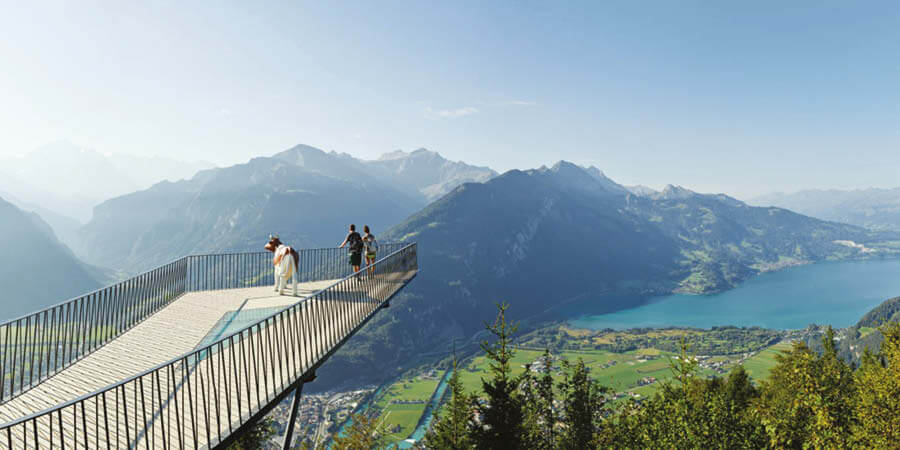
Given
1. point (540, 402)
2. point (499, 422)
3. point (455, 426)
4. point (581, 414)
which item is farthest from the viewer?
point (540, 402)

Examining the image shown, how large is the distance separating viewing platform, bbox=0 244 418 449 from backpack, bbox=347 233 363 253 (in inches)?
54.6

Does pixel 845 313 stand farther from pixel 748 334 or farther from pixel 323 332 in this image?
pixel 323 332

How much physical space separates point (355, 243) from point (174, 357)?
784 cm

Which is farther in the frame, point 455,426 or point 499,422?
point 455,426

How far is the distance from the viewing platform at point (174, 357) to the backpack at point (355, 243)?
139 cm

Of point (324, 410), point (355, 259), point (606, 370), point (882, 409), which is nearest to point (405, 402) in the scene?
point (324, 410)

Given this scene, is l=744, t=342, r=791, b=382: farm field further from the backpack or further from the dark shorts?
the backpack

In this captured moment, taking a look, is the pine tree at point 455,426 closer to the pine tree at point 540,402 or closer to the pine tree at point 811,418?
the pine tree at point 540,402

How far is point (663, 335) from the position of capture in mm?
174250

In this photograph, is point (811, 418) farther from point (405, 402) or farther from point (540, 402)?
point (405, 402)

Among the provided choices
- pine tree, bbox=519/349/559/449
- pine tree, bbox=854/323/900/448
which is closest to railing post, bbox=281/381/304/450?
pine tree, bbox=519/349/559/449

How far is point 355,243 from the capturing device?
56.3 ft

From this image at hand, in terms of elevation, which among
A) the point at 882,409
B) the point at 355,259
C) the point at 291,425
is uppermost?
the point at 355,259

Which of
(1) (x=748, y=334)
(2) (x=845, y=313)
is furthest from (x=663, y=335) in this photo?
(2) (x=845, y=313)
